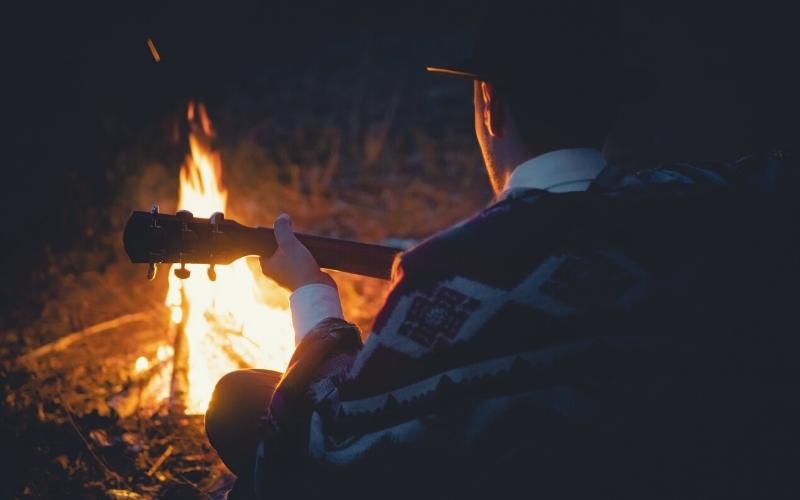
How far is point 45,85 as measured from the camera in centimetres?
503

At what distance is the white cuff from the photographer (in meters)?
1.92

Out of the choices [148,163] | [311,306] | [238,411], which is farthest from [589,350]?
[148,163]

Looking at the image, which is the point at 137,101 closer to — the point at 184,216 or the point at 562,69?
the point at 184,216

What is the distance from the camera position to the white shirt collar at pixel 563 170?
4.78ft

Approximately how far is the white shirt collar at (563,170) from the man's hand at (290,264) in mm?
868

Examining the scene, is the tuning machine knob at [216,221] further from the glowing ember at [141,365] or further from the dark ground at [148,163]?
the glowing ember at [141,365]

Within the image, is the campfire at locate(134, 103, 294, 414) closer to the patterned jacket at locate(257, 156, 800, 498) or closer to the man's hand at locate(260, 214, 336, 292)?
the man's hand at locate(260, 214, 336, 292)

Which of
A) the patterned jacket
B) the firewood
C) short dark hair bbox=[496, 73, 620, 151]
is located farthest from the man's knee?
the firewood

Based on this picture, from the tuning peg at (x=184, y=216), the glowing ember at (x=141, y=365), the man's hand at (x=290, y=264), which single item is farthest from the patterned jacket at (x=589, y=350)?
the glowing ember at (x=141, y=365)

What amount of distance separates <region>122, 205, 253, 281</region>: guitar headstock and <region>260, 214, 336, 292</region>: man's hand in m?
0.14

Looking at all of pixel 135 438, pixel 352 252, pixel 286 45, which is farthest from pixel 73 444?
pixel 286 45

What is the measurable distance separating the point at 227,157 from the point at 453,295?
6285 millimetres

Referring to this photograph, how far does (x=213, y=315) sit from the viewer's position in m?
3.50

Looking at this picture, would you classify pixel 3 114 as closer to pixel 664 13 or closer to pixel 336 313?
pixel 336 313
